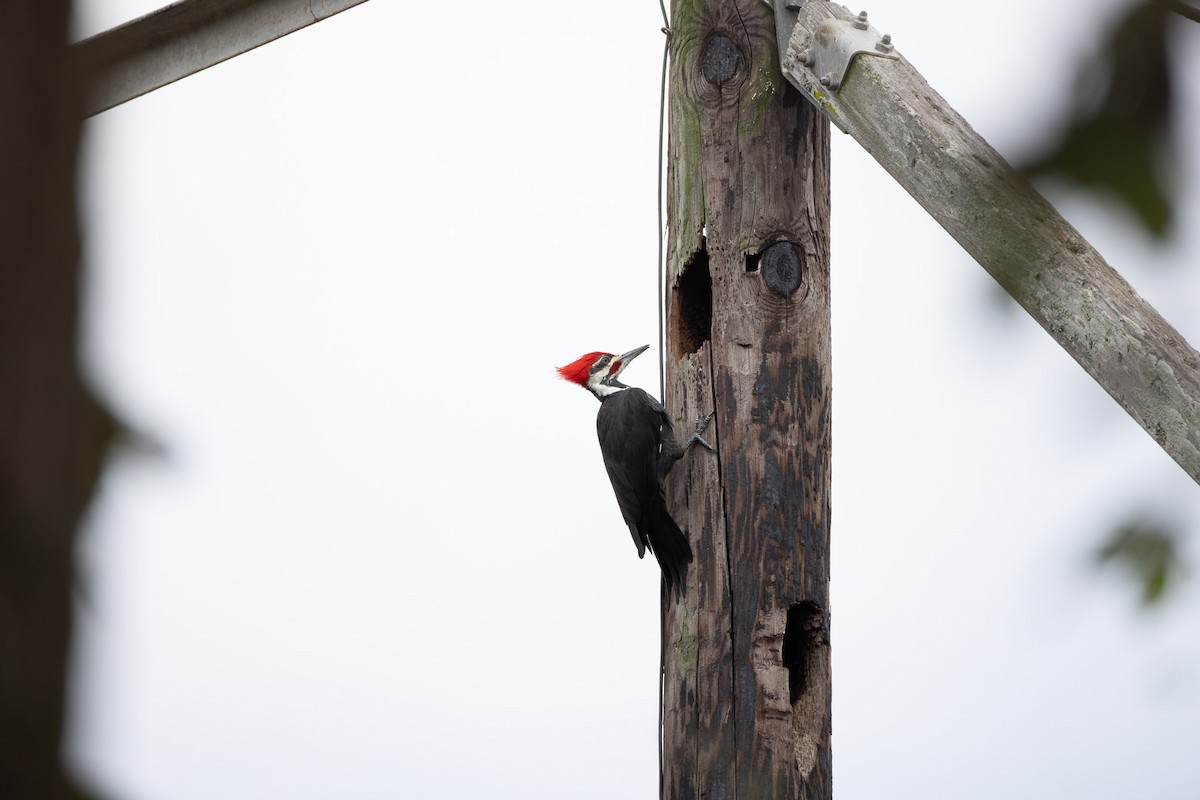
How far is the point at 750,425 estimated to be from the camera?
322cm

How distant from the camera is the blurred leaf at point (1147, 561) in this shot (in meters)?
1.35

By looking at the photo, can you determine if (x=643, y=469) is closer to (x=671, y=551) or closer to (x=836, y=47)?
(x=671, y=551)

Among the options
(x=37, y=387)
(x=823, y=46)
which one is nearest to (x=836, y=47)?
(x=823, y=46)

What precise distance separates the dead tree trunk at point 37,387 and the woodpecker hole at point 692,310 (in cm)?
294

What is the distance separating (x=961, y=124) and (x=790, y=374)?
2.85ft

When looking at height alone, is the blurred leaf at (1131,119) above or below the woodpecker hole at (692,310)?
below

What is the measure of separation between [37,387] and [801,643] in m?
2.90

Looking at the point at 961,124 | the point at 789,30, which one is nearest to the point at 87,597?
the point at 961,124

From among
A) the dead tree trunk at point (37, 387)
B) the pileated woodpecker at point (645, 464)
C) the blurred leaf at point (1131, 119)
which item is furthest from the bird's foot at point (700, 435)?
the dead tree trunk at point (37, 387)

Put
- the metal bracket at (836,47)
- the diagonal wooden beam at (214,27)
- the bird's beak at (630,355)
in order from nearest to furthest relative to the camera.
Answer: the metal bracket at (836,47) < the diagonal wooden beam at (214,27) < the bird's beak at (630,355)

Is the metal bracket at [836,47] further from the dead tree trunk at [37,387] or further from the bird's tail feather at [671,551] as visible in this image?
the dead tree trunk at [37,387]

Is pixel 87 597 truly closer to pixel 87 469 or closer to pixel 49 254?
pixel 87 469

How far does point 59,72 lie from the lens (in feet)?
1.89

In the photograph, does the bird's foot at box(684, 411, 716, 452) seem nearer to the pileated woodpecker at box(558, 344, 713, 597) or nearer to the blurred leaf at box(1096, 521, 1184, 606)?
the pileated woodpecker at box(558, 344, 713, 597)
